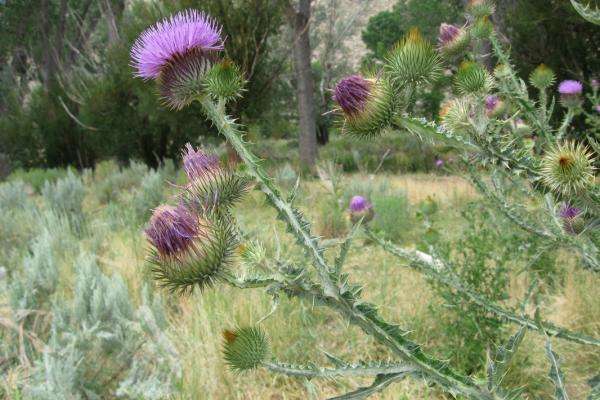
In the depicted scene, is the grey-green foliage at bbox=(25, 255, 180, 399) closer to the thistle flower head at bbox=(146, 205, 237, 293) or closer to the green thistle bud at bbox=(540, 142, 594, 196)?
the thistle flower head at bbox=(146, 205, 237, 293)

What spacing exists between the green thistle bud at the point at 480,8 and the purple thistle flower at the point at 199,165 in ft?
6.85

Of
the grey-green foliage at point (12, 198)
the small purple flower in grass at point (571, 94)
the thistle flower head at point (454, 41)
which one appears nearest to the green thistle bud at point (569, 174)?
the thistle flower head at point (454, 41)

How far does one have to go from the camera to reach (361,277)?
443 centimetres

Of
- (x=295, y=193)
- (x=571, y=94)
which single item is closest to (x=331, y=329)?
(x=295, y=193)

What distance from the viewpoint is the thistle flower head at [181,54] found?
4.90 feet

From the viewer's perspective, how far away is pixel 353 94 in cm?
170

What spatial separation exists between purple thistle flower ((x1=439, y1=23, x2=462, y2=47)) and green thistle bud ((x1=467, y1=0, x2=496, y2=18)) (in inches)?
15.7

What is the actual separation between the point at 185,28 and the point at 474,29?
1793 millimetres

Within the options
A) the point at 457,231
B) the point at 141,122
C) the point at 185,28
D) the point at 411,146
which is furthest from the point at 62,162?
the point at 185,28

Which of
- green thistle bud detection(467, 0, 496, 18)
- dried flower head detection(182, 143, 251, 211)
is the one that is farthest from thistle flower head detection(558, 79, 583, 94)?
dried flower head detection(182, 143, 251, 211)

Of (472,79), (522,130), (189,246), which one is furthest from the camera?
(522,130)

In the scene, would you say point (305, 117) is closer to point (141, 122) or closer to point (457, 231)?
point (141, 122)

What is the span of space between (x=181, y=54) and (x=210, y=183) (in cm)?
39

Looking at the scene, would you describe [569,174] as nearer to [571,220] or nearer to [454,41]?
[571,220]
